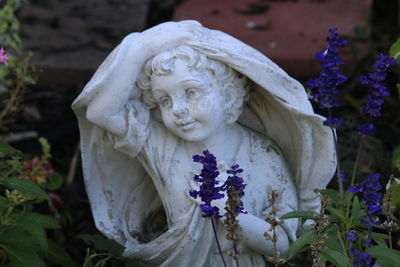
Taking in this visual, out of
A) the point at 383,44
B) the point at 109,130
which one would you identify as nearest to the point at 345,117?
the point at 383,44

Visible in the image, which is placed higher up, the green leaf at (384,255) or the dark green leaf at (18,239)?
the green leaf at (384,255)

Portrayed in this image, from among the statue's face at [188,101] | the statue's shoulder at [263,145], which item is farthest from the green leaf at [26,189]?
the statue's shoulder at [263,145]

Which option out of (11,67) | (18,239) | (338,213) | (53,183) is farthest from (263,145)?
(11,67)

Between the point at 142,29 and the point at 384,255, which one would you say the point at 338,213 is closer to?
the point at 384,255

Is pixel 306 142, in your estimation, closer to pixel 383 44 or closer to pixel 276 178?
pixel 276 178

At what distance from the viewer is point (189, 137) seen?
11.7 feet

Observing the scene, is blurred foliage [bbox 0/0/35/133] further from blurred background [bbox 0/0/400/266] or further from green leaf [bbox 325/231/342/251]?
green leaf [bbox 325/231/342/251]

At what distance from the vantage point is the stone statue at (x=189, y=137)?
352cm

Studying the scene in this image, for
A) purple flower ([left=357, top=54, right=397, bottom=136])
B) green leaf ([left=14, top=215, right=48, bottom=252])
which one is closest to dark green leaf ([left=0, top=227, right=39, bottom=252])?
green leaf ([left=14, top=215, right=48, bottom=252])

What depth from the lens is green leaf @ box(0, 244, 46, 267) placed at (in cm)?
335

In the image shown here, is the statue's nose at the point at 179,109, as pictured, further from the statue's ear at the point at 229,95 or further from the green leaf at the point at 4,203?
the green leaf at the point at 4,203

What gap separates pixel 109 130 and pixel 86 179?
35cm

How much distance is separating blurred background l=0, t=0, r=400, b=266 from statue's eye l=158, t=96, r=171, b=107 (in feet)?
3.09

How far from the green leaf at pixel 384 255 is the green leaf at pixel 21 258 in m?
1.06
